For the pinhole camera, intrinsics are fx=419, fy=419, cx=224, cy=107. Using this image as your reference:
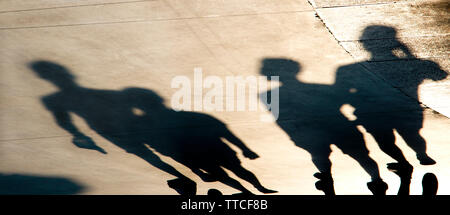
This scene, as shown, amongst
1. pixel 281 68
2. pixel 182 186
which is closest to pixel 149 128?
pixel 182 186

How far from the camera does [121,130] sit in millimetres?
5492

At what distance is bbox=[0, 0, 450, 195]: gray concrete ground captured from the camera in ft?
16.0

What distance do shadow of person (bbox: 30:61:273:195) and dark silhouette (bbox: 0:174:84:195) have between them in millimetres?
638

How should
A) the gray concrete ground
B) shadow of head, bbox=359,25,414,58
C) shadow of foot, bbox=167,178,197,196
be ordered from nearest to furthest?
1. shadow of foot, bbox=167,178,197,196
2. the gray concrete ground
3. shadow of head, bbox=359,25,414,58

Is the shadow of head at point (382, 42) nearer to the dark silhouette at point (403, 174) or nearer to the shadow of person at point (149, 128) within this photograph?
the dark silhouette at point (403, 174)

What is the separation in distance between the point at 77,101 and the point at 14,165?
1.33 meters

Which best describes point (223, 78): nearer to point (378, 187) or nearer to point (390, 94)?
point (390, 94)

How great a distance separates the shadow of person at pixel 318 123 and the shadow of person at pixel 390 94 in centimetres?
25

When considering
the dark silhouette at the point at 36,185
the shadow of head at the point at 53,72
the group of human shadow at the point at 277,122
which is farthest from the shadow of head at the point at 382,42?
the dark silhouette at the point at 36,185

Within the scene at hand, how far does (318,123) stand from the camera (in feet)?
18.2

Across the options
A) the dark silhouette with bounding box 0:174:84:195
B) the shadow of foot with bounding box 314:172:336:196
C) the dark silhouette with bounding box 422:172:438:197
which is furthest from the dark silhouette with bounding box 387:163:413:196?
the dark silhouette with bounding box 0:174:84:195

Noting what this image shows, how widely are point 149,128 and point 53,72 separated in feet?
6.74

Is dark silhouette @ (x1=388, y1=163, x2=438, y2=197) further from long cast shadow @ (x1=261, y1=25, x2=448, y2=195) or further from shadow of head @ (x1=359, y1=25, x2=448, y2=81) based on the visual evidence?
shadow of head @ (x1=359, y1=25, x2=448, y2=81)
